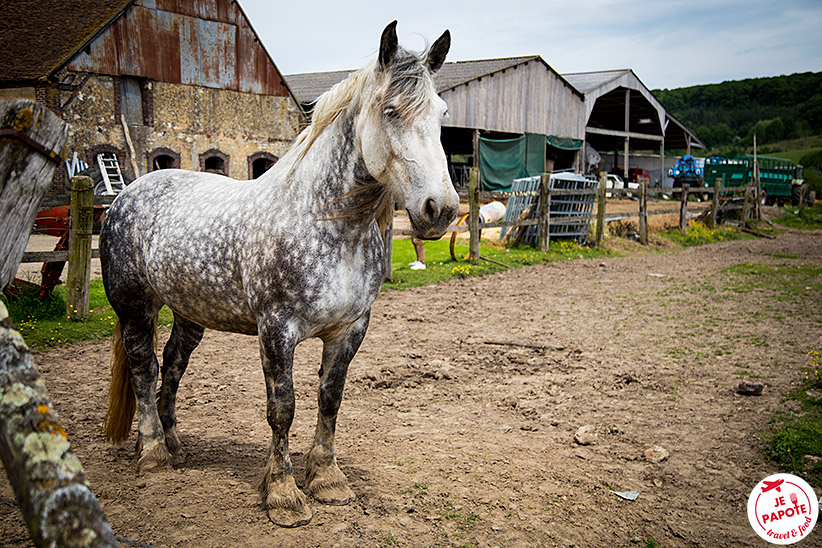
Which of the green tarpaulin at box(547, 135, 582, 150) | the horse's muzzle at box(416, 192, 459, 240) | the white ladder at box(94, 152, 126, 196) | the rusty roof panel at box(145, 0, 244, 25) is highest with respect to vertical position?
the rusty roof panel at box(145, 0, 244, 25)

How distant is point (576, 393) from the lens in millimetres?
4793

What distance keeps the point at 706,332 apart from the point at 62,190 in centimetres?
1567

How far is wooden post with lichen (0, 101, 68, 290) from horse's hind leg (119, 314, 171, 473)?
6.05 feet

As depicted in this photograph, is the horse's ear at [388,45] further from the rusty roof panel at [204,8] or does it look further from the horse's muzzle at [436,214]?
the rusty roof panel at [204,8]

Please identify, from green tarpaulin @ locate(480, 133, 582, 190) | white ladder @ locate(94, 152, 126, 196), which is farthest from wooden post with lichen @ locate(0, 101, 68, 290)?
green tarpaulin @ locate(480, 133, 582, 190)

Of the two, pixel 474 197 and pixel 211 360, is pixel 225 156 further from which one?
pixel 211 360

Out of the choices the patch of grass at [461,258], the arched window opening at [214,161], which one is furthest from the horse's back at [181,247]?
the arched window opening at [214,161]

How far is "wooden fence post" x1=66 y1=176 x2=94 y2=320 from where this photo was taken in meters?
6.47

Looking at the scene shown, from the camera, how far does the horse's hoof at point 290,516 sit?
2771 millimetres

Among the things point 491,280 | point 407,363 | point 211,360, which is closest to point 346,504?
point 407,363

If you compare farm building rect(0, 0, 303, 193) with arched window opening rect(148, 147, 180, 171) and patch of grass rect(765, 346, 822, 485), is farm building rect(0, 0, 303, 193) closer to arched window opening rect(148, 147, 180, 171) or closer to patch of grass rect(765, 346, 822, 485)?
arched window opening rect(148, 147, 180, 171)

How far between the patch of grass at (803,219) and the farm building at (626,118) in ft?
20.9

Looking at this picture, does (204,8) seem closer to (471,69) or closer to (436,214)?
(471,69)

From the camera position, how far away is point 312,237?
9.10 feet
